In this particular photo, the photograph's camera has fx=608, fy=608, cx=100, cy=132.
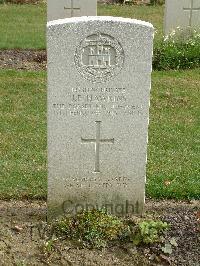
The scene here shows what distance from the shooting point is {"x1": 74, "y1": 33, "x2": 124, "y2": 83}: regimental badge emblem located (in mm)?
4676

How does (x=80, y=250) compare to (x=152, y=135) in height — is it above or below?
below

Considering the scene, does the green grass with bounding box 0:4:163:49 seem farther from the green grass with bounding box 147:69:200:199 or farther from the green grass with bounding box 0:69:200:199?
the green grass with bounding box 147:69:200:199

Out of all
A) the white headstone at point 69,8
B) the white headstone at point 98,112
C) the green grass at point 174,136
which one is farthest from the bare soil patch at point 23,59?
the white headstone at point 98,112

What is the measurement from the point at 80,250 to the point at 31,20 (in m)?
10.9

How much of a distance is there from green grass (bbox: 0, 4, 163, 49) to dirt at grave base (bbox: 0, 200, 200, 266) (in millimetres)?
7177

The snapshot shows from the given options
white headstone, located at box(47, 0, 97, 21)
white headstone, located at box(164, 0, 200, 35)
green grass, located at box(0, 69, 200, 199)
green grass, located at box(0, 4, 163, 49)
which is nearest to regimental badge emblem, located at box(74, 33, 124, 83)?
green grass, located at box(0, 69, 200, 199)

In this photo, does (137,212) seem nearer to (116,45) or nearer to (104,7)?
(116,45)

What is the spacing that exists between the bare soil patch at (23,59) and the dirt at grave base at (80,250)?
17.7 ft

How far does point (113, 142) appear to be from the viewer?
500 cm

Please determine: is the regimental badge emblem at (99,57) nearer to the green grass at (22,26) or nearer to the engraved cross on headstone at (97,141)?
the engraved cross on headstone at (97,141)

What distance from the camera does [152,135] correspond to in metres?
7.38

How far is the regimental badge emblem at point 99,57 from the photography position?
468 cm

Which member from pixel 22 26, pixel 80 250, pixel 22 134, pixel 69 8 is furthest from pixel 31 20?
pixel 80 250

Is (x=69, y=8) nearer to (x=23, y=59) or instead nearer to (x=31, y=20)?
(x=23, y=59)
